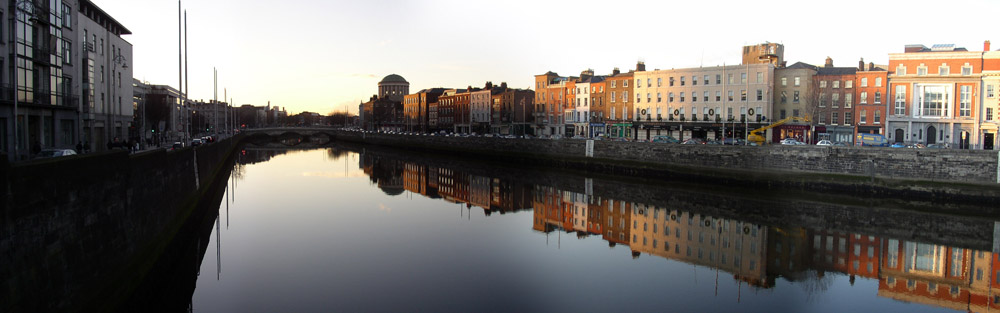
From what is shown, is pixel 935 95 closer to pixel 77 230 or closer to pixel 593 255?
pixel 593 255

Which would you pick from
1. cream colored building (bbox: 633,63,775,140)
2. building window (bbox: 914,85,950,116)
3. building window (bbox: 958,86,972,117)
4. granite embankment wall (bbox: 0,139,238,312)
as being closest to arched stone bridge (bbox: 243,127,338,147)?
cream colored building (bbox: 633,63,775,140)

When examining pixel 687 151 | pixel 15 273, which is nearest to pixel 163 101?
pixel 687 151

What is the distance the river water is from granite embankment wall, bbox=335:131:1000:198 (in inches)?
102

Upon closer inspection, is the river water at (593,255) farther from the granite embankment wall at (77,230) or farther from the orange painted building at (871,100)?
the orange painted building at (871,100)

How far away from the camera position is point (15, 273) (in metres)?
8.23

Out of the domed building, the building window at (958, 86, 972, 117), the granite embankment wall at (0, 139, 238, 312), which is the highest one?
the domed building

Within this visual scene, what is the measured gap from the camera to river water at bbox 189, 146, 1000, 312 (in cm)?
1416

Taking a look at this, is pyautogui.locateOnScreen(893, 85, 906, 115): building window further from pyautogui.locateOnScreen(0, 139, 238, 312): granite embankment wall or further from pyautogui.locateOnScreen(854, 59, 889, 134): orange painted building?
pyautogui.locateOnScreen(0, 139, 238, 312): granite embankment wall

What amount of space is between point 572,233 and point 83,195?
1604 centimetres

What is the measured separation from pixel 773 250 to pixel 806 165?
1763cm

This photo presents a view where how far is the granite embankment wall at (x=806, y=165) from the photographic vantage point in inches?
1131

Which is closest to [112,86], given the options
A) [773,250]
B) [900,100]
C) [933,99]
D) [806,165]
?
[773,250]

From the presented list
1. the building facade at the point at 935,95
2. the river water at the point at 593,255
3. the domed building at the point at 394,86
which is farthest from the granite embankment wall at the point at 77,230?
the domed building at the point at 394,86

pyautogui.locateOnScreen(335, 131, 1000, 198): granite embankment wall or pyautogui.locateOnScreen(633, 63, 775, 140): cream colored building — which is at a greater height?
pyautogui.locateOnScreen(633, 63, 775, 140): cream colored building
